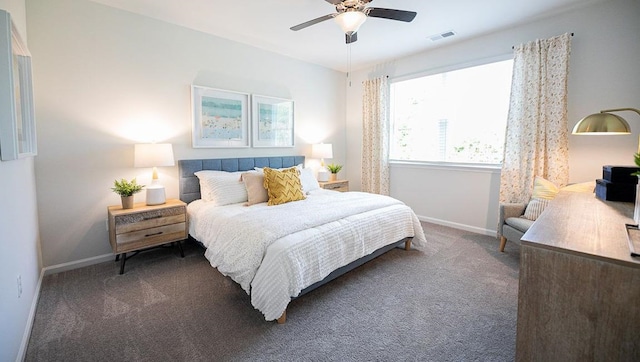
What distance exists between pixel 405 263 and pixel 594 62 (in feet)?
10.2

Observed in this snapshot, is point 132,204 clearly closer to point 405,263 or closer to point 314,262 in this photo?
point 314,262

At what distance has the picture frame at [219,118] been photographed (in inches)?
146

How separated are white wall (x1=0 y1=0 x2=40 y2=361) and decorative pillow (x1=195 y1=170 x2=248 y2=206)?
1522mm

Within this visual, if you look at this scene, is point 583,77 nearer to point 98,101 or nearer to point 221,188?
point 221,188

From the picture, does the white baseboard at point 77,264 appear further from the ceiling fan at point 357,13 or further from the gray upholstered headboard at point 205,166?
the ceiling fan at point 357,13

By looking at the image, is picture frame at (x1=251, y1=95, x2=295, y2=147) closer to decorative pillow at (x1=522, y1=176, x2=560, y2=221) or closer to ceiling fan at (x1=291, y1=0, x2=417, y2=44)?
ceiling fan at (x1=291, y1=0, x2=417, y2=44)

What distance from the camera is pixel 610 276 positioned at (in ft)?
3.29

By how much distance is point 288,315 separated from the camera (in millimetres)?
2223

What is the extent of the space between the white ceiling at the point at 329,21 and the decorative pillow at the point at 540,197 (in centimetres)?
202

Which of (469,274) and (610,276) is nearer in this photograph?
(610,276)

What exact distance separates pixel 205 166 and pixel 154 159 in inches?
30.0

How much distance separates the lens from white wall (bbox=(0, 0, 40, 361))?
1.56 m

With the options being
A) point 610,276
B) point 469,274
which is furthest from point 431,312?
point 610,276

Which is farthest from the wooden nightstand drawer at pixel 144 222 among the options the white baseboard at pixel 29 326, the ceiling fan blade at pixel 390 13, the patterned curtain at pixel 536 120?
the patterned curtain at pixel 536 120
